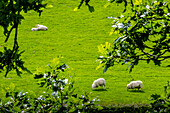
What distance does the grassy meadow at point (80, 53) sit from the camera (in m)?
21.9

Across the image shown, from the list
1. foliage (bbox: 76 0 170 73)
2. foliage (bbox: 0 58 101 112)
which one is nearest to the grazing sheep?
foliage (bbox: 76 0 170 73)

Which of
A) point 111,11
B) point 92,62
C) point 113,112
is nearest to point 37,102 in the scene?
point 113,112

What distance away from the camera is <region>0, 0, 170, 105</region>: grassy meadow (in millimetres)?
21922

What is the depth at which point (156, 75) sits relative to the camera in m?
26.4

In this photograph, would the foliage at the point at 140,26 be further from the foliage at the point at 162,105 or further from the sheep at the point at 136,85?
the sheep at the point at 136,85

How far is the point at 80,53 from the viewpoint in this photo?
3266 centimetres

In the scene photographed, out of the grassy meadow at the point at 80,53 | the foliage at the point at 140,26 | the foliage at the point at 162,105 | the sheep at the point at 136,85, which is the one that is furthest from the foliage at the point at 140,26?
the sheep at the point at 136,85

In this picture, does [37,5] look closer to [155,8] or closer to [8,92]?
[8,92]

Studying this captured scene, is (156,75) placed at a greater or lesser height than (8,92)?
greater

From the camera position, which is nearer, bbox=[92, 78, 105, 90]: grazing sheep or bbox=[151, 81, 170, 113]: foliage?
bbox=[151, 81, 170, 113]: foliage

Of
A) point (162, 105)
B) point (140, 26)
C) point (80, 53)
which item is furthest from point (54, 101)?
point (80, 53)

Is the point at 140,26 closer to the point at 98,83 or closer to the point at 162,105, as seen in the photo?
the point at 162,105

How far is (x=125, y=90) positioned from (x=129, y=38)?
1550cm

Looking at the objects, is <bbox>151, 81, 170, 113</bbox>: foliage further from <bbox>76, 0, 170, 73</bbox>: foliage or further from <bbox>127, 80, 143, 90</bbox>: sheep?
<bbox>127, 80, 143, 90</bbox>: sheep
